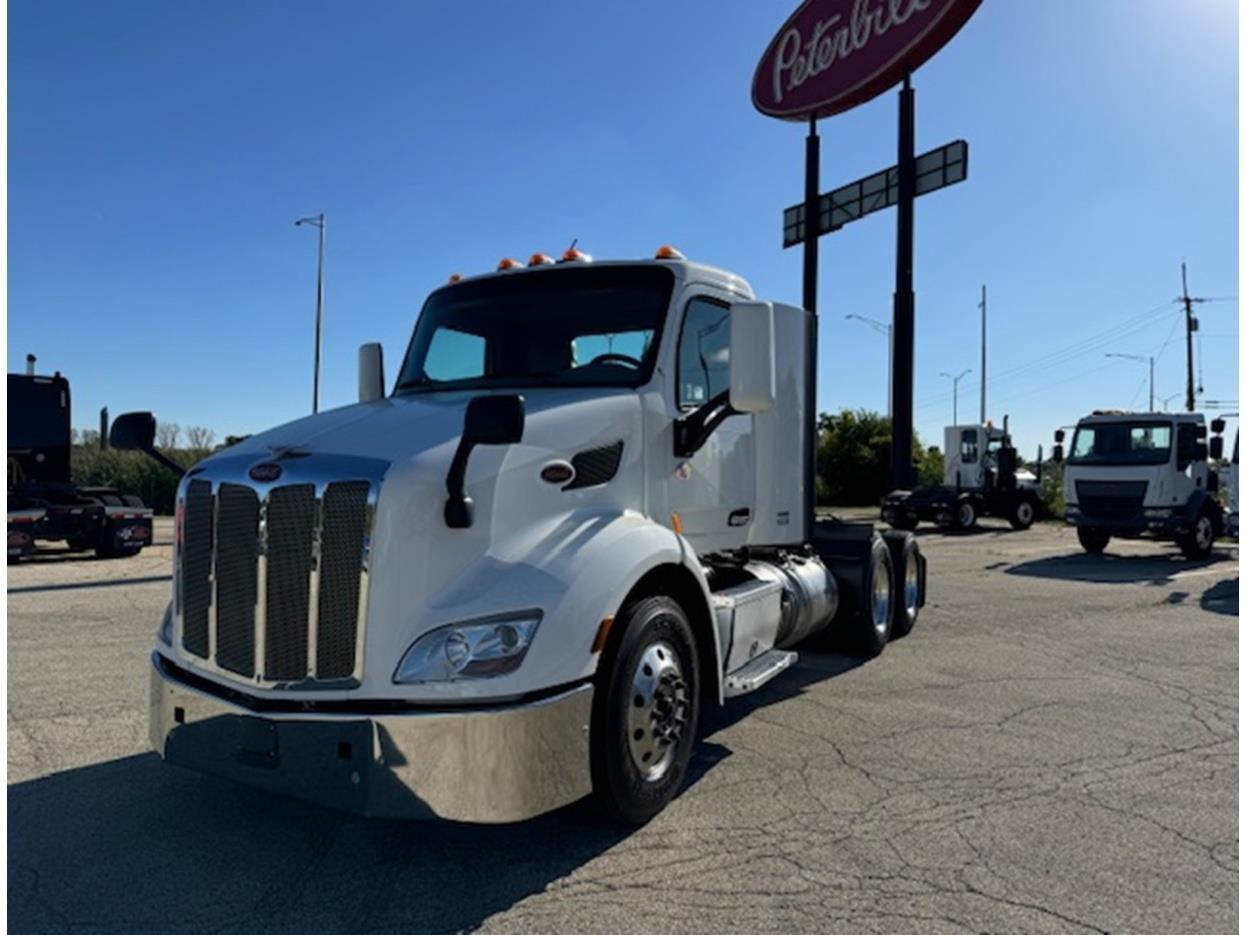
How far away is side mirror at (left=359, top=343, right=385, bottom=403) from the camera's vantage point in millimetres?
5965

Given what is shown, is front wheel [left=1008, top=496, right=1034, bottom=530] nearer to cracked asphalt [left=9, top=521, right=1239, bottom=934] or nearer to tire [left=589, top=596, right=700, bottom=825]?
cracked asphalt [left=9, top=521, right=1239, bottom=934]

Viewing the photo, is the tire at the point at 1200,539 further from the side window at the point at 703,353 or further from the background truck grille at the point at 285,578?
the background truck grille at the point at 285,578

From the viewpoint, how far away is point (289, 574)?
3510 mm

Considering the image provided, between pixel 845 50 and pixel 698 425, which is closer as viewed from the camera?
pixel 698 425

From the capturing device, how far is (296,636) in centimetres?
350

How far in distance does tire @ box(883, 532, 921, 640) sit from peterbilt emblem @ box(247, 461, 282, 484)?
603 cm

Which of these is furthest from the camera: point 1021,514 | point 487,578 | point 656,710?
point 1021,514

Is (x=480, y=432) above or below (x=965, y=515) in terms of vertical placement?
above

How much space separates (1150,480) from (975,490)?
9.06 meters

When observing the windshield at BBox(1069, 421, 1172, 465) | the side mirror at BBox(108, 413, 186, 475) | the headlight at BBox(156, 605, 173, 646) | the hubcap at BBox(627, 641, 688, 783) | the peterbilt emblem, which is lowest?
the hubcap at BBox(627, 641, 688, 783)

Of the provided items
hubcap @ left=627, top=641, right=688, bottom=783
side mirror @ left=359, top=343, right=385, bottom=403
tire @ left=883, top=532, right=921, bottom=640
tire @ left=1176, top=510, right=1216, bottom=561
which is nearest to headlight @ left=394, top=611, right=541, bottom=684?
hubcap @ left=627, top=641, right=688, bottom=783

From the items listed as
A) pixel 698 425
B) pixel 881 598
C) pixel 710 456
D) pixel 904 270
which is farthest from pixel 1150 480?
pixel 698 425

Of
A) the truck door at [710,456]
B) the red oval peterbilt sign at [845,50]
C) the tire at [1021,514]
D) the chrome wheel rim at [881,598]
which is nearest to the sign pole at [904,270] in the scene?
the red oval peterbilt sign at [845,50]

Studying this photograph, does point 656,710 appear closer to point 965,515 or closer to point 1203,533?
point 1203,533
